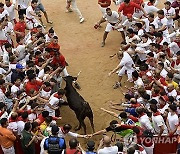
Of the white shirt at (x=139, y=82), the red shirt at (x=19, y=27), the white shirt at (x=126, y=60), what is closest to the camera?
the white shirt at (x=139, y=82)

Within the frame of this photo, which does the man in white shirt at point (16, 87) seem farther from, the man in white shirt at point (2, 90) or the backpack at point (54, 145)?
the backpack at point (54, 145)

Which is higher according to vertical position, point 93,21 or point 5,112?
point 93,21

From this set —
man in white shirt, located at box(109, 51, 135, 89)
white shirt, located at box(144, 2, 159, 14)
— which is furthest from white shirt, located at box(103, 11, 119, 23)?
man in white shirt, located at box(109, 51, 135, 89)

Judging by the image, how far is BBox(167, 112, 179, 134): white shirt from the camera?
10.5 meters

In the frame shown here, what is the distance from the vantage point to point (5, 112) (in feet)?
36.2

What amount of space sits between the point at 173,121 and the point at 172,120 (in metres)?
0.03

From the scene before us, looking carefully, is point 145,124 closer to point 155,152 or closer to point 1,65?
point 155,152

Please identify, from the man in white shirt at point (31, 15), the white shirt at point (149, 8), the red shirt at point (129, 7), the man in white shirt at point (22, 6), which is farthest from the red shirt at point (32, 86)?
the white shirt at point (149, 8)

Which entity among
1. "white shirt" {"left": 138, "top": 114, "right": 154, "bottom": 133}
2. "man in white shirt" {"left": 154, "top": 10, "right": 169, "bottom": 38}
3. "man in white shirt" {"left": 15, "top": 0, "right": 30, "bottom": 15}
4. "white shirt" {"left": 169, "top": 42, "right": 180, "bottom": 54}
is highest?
"man in white shirt" {"left": 15, "top": 0, "right": 30, "bottom": 15}

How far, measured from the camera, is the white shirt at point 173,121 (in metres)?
10.5

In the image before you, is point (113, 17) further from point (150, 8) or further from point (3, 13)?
point (3, 13)

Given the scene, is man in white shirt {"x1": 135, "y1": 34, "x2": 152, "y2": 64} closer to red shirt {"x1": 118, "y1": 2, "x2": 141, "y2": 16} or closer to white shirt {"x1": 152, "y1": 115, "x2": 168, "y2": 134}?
red shirt {"x1": 118, "y1": 2, "x2": 141, "y2": 16}

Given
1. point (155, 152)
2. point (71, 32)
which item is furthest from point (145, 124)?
point (71, 32)

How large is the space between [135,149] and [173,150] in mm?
1369
